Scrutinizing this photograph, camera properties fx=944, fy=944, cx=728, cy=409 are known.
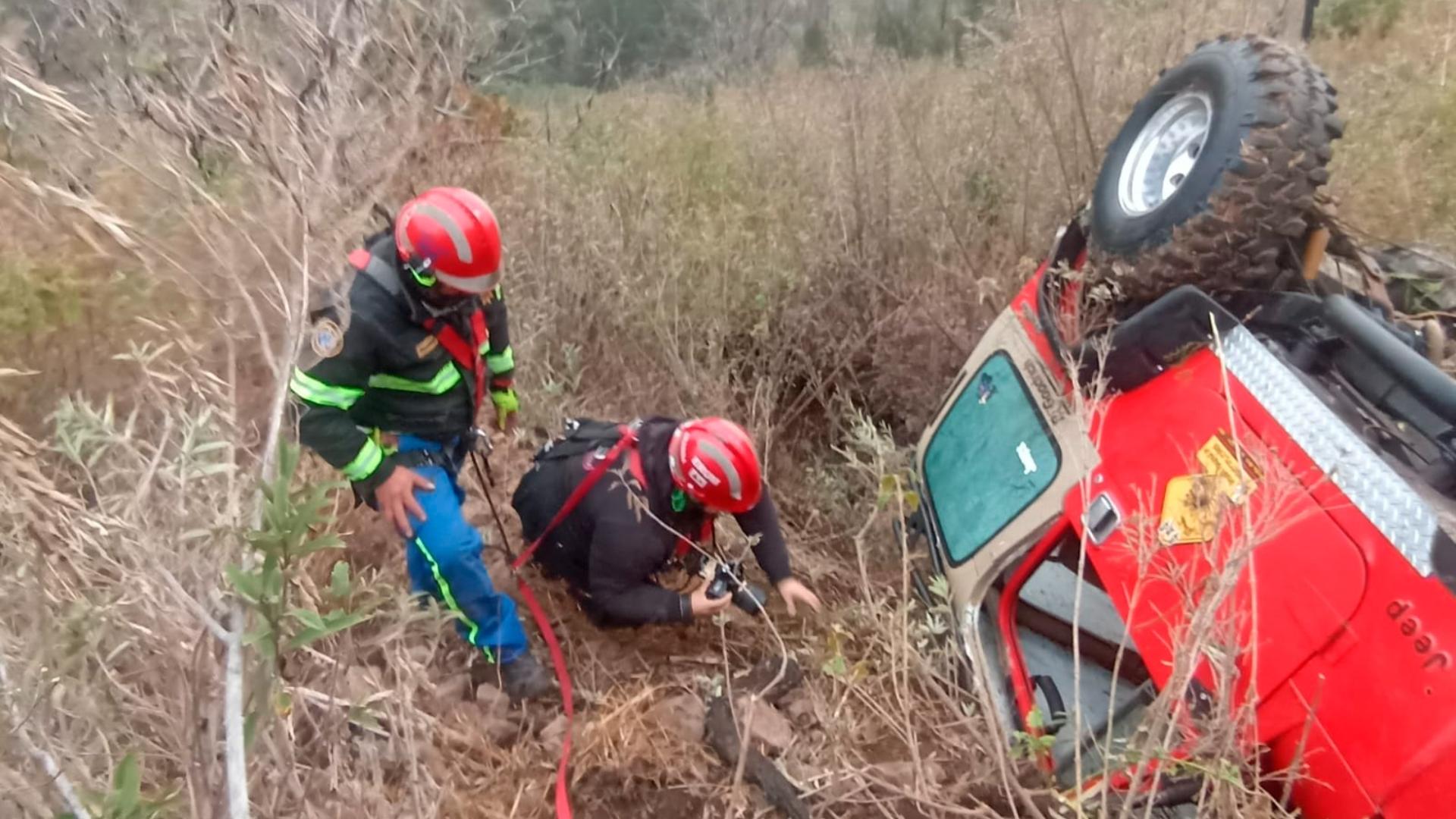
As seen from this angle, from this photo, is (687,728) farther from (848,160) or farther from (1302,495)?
(848,160)

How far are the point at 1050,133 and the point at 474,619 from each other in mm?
3373

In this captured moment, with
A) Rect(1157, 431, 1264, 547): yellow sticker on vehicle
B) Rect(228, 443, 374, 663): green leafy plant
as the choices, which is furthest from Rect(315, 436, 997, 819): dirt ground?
Rect(228, 443, 374, 663): green leafy plant

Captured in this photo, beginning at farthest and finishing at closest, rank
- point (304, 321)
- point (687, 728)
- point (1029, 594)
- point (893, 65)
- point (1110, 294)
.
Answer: point (893, 65) < point (1029, 594) < point (687, 728) < point (1110, 294) < point (304, 321)

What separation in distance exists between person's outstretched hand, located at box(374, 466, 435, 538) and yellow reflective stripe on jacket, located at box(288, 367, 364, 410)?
255 millimetres

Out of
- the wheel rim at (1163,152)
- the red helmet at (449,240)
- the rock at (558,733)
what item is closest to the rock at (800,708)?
the rock at (558,733)

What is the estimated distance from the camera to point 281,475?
1125 mm

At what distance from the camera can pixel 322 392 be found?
261cm

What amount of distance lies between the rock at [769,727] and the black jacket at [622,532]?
34 cm

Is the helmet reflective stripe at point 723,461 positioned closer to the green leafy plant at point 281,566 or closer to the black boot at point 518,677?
the black boot at point 518,677

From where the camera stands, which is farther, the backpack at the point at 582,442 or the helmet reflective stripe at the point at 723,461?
the backpack at the point at 582,442

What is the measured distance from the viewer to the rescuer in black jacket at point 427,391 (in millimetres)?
2604

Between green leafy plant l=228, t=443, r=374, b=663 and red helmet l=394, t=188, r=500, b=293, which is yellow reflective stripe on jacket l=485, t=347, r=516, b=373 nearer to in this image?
red helmet l=394, t=188, r=500, b=293

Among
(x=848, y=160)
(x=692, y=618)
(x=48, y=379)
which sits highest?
(x=848, y=160)

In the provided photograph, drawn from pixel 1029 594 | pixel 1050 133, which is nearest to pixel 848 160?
pixel 1050 133
